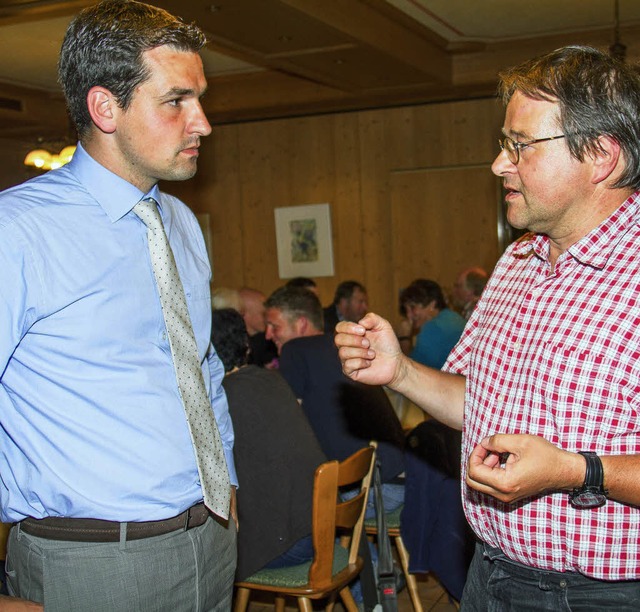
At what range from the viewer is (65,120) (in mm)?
9383

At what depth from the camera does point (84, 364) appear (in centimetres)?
158

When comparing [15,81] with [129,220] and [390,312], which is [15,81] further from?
[129,220]

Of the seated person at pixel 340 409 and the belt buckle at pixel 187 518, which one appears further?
the seated person at pixel 340 409

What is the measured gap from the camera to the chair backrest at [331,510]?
9.09 feet

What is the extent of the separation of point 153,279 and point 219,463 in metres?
0.43

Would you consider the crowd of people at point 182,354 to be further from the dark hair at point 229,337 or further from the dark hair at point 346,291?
the dark hair at point 346,291

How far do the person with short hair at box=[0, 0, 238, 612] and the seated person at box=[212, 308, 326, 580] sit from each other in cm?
123

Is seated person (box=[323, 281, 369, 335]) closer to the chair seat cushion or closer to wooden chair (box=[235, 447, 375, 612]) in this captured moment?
wooden chair (box=[235, 447, 375, 612])

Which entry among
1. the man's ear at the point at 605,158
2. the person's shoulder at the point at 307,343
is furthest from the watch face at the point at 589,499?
the person's shoulder at the point at 307,343

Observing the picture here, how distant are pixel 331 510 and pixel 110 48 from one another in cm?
178

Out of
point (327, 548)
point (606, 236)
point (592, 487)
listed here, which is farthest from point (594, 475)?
point (327, 548)

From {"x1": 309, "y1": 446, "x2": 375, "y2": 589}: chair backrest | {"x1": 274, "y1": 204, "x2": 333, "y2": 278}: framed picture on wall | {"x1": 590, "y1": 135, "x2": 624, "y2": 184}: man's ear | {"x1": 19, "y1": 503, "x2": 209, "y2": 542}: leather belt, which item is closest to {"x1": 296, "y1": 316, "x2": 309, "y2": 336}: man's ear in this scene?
{"x1": 309, "y1": 446, "x2": 375, "y2": 589}: chair backrest

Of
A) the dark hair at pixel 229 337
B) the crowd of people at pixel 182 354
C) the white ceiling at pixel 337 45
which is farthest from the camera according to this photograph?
the white ceiling at pixel 337 45

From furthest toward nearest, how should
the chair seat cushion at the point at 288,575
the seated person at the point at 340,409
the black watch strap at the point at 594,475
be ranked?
the seated person at the point at 340,409
the chair seat cushion at the point at 288,575
the black watch strap at the point at 594,475
